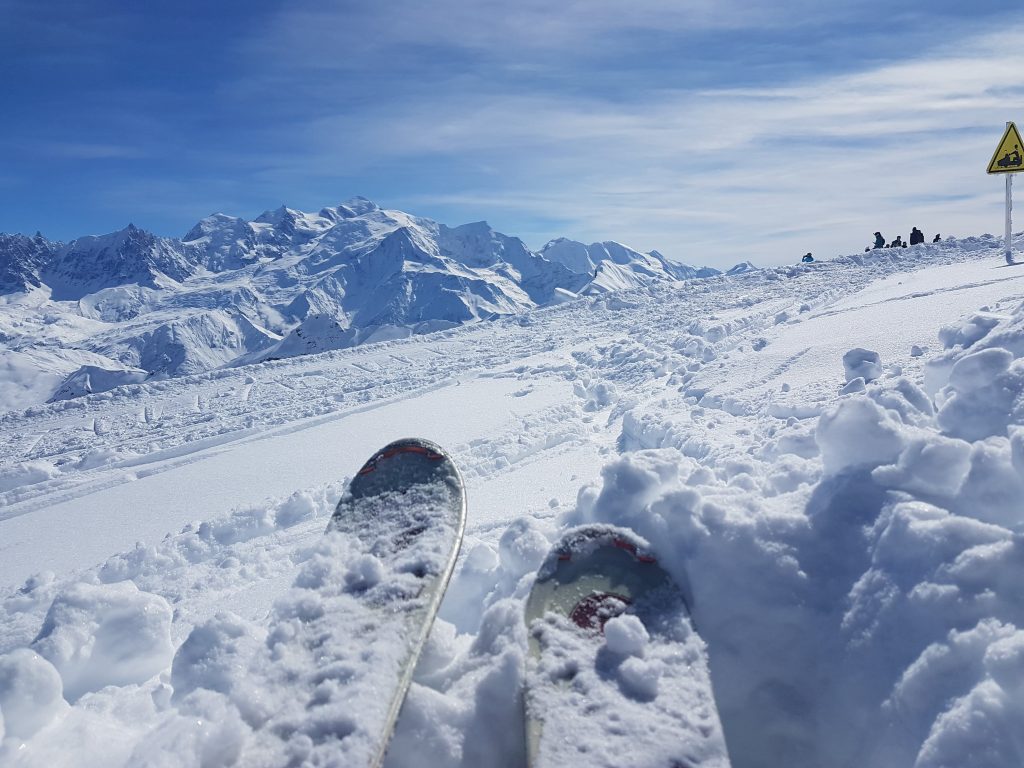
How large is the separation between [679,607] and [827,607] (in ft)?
2.00

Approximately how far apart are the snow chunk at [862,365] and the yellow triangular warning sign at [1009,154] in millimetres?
8258

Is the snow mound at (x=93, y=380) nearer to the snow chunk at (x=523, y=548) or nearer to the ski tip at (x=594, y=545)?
the snow chunk at (x=523, y=548)

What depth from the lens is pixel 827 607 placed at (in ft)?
8.57

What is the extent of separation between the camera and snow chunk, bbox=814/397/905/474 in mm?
2934

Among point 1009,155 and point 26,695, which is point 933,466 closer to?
point 26,695

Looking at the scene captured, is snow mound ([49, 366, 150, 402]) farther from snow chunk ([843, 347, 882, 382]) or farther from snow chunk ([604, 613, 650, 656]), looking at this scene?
snow chunk ([604, 613, 650, 656])

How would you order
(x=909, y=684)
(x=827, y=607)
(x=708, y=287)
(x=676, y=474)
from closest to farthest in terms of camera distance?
(x=909, y=684) < (x=827, y=607) < (x=676, y=474) < (x=708, y=287)

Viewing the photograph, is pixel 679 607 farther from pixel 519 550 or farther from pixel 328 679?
pixel 328 679

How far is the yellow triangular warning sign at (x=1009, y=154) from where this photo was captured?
1043 centimetres

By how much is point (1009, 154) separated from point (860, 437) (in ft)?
36.3

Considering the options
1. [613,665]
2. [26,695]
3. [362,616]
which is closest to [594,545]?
[613,665]

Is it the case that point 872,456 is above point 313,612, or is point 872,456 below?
above

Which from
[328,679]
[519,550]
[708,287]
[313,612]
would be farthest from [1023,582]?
[708,287]

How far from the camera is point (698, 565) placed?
2.88m
